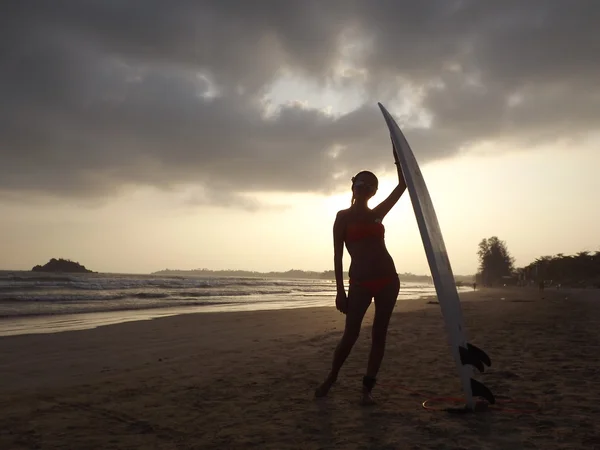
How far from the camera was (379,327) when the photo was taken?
3533 mm

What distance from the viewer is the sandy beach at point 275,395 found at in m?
2.66

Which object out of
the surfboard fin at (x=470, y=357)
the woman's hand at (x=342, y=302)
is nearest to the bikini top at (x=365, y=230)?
the woman's hand at (x=342, y=302)

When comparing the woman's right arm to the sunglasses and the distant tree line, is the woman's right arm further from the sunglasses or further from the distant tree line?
the distant tree line

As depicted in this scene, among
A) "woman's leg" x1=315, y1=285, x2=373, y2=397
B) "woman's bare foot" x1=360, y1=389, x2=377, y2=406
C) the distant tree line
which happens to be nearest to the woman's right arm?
"woman's leg" x1=315, y1=285, x2=373, y2=397

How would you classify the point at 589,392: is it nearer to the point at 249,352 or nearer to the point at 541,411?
the point at 541,411

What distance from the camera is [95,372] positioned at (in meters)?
4.71

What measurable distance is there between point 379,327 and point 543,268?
72.9m

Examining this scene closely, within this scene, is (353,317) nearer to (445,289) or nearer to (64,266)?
(445,289)

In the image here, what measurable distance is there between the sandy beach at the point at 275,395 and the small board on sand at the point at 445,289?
216 millimetres

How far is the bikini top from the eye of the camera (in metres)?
3.58

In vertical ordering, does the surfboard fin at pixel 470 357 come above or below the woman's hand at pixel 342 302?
below

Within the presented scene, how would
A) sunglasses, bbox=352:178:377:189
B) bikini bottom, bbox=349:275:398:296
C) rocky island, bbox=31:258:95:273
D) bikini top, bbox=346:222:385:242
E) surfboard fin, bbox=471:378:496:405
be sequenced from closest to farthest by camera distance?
surfboard fin, bbox=471:378:496:405 < bikini bottom, bbox=349:275:398:296 < bikini top, bbox=346:222:385:242 < sunglasses, bbox=352:178:377:189 < rocky island, bbox=31:258:95:273

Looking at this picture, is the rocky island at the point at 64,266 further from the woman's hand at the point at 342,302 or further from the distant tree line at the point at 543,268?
the woman's hand at the point at 342,302

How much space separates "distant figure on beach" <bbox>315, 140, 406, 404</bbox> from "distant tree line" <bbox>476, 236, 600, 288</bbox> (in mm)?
43557
